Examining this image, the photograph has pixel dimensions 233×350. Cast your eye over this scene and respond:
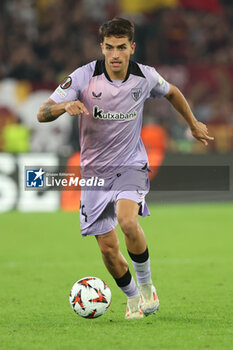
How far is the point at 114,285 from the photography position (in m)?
7.79

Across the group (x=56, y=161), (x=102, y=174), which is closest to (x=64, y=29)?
(x=56, y=161)

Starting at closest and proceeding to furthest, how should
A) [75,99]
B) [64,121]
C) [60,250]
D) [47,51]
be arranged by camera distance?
A: [75,99] < [60,250] < [64,121] < [47,51]

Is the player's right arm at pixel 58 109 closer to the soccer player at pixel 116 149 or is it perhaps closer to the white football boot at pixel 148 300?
the soccer player at pixel 116 149

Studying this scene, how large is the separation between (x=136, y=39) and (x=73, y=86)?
14.6 metres

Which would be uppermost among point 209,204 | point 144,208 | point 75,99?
point 75,99

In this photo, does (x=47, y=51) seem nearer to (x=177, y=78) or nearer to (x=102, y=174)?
(x=177, y=78)

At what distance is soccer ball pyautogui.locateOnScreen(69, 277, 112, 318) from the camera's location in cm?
561

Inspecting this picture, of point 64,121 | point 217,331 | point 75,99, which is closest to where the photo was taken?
point 217,331

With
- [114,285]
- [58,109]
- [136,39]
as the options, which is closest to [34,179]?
[58,109]

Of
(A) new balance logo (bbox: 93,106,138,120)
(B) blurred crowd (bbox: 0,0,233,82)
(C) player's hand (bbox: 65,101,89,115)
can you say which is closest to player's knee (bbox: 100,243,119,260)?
(A) new balance logo (bbox: 93,106,138,120)

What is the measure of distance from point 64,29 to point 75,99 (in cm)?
1529

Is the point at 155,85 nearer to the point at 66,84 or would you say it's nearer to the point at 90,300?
the point at 66,84

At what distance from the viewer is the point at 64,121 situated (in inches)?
729

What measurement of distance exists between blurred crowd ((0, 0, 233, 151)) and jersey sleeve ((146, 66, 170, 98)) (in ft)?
40.7
